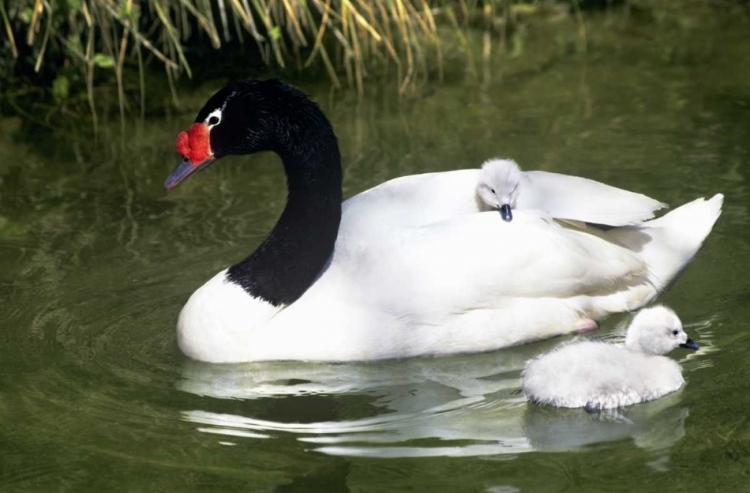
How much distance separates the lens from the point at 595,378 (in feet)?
16.3

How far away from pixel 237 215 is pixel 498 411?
261 centimetres

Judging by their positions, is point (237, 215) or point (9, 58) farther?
point (9, 58)

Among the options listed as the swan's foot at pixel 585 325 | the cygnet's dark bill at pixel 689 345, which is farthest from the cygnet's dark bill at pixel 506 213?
the cygnet's dark bill at pixel 689 345

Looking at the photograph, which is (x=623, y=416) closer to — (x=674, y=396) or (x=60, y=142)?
(x=674, y=396)

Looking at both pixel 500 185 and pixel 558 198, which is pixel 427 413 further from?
pixel 558 198

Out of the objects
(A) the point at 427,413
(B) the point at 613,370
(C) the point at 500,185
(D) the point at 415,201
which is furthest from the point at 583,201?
(A) the point at 427,413

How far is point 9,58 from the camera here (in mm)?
9461

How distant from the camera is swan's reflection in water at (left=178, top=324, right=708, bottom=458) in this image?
4758mm

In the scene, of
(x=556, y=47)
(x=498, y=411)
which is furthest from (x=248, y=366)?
(x=556, y=47)

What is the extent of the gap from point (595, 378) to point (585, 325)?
879mm

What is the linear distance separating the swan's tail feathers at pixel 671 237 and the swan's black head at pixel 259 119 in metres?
1.43

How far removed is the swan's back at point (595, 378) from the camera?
196 inches

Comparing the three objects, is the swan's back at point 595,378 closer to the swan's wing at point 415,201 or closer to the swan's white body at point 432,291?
the swan's white body at point 432,291

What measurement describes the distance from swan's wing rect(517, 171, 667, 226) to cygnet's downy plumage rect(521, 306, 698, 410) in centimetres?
80
